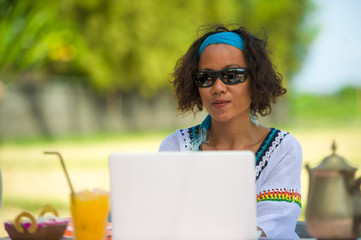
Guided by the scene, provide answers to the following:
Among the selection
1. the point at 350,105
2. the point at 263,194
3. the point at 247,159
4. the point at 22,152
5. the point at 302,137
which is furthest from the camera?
the point at 350,105

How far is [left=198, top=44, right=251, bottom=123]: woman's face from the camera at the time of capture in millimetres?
2139

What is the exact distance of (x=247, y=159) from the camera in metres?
1.28

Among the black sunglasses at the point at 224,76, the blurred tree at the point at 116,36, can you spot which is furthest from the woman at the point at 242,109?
the blurred tree at the point at 116,36

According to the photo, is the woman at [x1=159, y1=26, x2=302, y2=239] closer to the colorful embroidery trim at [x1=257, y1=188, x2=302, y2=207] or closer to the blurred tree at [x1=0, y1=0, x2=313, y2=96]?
the colorful embroidery trim at [x1=257, y1=188, x2=302, y2=207]

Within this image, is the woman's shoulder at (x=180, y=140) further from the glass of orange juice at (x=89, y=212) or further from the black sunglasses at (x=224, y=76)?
the glass of orange juice at (x=89, y=212)

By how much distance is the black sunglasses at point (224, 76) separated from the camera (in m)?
2.13

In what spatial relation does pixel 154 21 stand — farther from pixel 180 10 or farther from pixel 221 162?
pixel 221 162

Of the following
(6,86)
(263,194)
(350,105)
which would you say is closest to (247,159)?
(263,194)

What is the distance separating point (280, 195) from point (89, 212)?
76cm

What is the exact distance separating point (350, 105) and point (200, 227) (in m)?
30.3

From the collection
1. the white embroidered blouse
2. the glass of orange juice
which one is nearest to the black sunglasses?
the white embroidered blouse

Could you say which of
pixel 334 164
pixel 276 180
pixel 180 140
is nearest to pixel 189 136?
pixel 180 140

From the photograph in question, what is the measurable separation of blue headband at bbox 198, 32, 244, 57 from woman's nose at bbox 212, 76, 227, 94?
22 centimetres

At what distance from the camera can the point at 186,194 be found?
1312 mm
